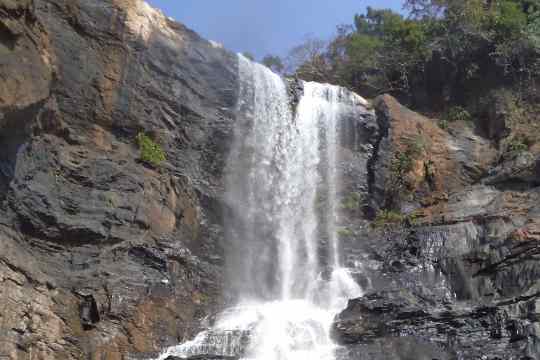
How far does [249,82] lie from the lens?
79.9ft

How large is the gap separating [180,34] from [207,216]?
22.6 feet

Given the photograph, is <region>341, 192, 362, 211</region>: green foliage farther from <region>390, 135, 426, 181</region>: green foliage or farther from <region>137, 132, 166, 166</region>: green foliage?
<region>137, 132, 166, 166</region>: green foliage

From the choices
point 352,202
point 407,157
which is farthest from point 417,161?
point 352,202

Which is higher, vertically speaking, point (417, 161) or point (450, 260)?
point (417, 161)

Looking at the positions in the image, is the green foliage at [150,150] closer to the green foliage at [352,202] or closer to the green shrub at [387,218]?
the green foliage at [352,202]

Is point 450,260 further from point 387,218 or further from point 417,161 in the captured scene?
point 417,161

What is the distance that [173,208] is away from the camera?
64.9ft

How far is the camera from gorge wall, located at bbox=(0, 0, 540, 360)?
48.8 ft

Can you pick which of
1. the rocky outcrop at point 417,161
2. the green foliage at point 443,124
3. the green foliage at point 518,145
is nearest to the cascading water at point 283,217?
the rocky outcrop at point 417,161

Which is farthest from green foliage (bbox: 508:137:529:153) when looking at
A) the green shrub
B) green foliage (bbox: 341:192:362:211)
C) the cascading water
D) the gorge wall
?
the cascading water

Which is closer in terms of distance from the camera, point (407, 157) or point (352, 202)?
point (352, 202)

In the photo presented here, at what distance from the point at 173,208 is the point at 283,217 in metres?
4.69

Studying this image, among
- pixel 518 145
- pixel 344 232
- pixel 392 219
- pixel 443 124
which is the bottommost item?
pixel 344 232

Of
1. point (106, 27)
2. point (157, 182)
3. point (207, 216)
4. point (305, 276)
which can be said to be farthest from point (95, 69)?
point (305, 276)
